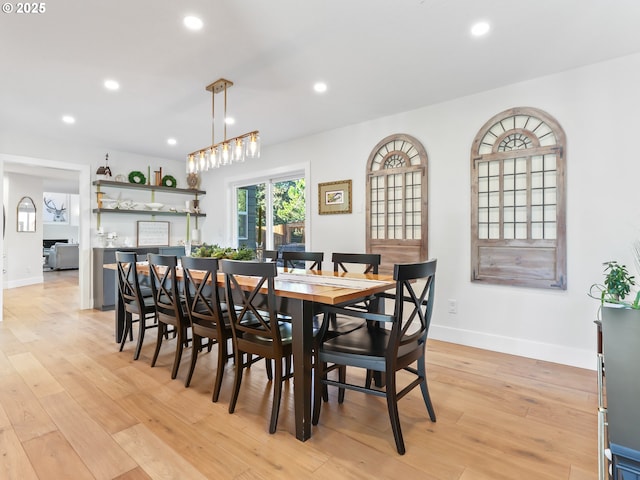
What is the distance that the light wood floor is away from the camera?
1601mm

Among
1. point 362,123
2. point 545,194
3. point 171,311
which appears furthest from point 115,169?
point 545,194

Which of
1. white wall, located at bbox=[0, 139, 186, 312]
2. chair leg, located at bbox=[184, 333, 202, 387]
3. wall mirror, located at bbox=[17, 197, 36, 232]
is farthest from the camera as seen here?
wall mirror, located at bbox=[17, 197, 36, 232]

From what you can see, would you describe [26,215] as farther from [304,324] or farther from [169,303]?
[304,324]

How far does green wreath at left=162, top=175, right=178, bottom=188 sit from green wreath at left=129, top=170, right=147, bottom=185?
31 centimetres

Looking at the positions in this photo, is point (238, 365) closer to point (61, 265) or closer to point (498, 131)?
point (498, 131)

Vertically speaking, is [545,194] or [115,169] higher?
[115,169]

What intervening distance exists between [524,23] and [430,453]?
8.69 feet

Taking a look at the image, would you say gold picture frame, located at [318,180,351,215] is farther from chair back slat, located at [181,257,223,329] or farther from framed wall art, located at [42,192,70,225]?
framed wall art, located at [42,192,70,225]

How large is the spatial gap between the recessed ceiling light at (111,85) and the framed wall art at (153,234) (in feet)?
9.99

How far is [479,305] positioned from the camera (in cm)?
329

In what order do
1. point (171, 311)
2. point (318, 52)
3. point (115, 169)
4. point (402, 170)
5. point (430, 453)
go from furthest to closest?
1. point (115, 169)
2. point (402, 170)
3. point (171, 311)
4. point (318, 52)
5. point (430, 453)

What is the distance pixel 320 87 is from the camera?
3.13 meters

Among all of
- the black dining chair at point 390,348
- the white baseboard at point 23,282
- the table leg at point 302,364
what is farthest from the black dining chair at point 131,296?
the white baseboard at point 23,282

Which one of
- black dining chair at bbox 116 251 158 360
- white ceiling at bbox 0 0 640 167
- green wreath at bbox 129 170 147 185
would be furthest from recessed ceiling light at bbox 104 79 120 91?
green wreath at bbox 129 170 147 185
